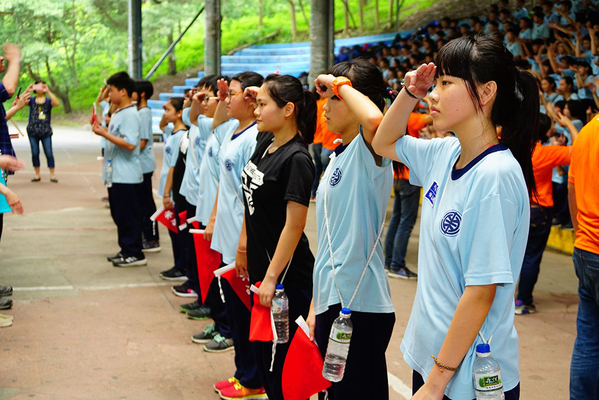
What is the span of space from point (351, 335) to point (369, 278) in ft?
0.81

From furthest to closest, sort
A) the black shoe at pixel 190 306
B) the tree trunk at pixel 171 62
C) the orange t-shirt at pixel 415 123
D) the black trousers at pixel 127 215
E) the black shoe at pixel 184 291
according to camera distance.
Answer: the tree trunk at pixel 171 62
the black trousers at pixel 127 215
the orange t-shirt at pixel 415 123
the black shoe at pixel 184 291
the black shoe at pixel 190 306

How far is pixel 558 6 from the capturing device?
12.0 m

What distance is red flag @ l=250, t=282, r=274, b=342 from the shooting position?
3.03 meters

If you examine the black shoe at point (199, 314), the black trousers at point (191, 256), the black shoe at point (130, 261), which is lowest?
the black shoe at point (130, 261)

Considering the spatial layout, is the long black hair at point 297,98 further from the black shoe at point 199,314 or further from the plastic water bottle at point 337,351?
the black shoe at point 199,314

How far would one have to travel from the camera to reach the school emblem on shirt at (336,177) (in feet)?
8.59

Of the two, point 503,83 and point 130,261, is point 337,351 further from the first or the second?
point 130,261

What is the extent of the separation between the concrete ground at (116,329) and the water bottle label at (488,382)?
6.89 feet

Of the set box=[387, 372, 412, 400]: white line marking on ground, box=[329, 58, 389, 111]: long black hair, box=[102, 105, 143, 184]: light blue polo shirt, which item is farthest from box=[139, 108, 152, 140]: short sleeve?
box=[329, 58, 389, 111]: long black hair

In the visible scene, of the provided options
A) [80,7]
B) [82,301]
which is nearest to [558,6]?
[82,301]

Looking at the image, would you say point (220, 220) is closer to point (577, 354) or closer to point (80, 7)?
point (577, 354)

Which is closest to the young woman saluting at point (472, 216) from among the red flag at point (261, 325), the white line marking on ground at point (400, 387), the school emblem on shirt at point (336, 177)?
the school emblem on shirt at point (336, 177)

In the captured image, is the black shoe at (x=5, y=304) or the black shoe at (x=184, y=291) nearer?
the black shoe at (x=5, y=304)

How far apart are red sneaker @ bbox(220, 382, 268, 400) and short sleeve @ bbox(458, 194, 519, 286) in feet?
7.42
